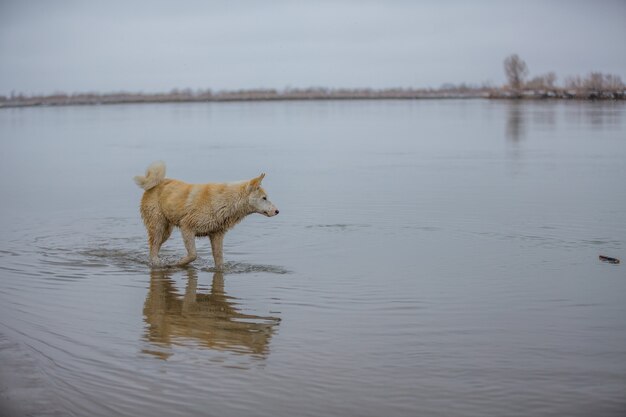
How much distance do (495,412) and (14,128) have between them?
5376cm

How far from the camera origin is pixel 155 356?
848 cm

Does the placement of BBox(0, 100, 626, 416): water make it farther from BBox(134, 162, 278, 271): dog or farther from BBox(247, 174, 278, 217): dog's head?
BBox(247, 174, 278, 217): dog's head

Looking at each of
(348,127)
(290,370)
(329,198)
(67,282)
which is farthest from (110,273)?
(348,127)

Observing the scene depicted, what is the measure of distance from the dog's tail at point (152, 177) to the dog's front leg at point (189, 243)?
3.07 feet

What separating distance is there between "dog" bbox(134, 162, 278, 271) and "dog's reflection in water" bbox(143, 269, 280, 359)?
0.99 meters

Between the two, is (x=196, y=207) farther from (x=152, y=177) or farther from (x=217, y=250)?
(x=152, y=177)

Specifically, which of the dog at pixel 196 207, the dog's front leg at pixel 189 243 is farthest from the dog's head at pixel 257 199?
the dog's front leg at pixel 189 243

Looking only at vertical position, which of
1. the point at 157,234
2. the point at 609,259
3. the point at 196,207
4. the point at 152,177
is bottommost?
the point at 609,259

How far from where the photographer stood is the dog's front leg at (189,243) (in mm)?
→ 12734

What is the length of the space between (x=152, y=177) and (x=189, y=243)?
1.24m

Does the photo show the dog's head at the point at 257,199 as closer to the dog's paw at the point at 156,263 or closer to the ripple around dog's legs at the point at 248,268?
the ripple around dog's legs at the point at 248,268

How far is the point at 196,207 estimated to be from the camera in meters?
12.6

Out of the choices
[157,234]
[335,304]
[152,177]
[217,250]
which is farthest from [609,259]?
A: [152,177]

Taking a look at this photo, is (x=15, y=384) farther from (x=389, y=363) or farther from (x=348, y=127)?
(x=348, y=127)
